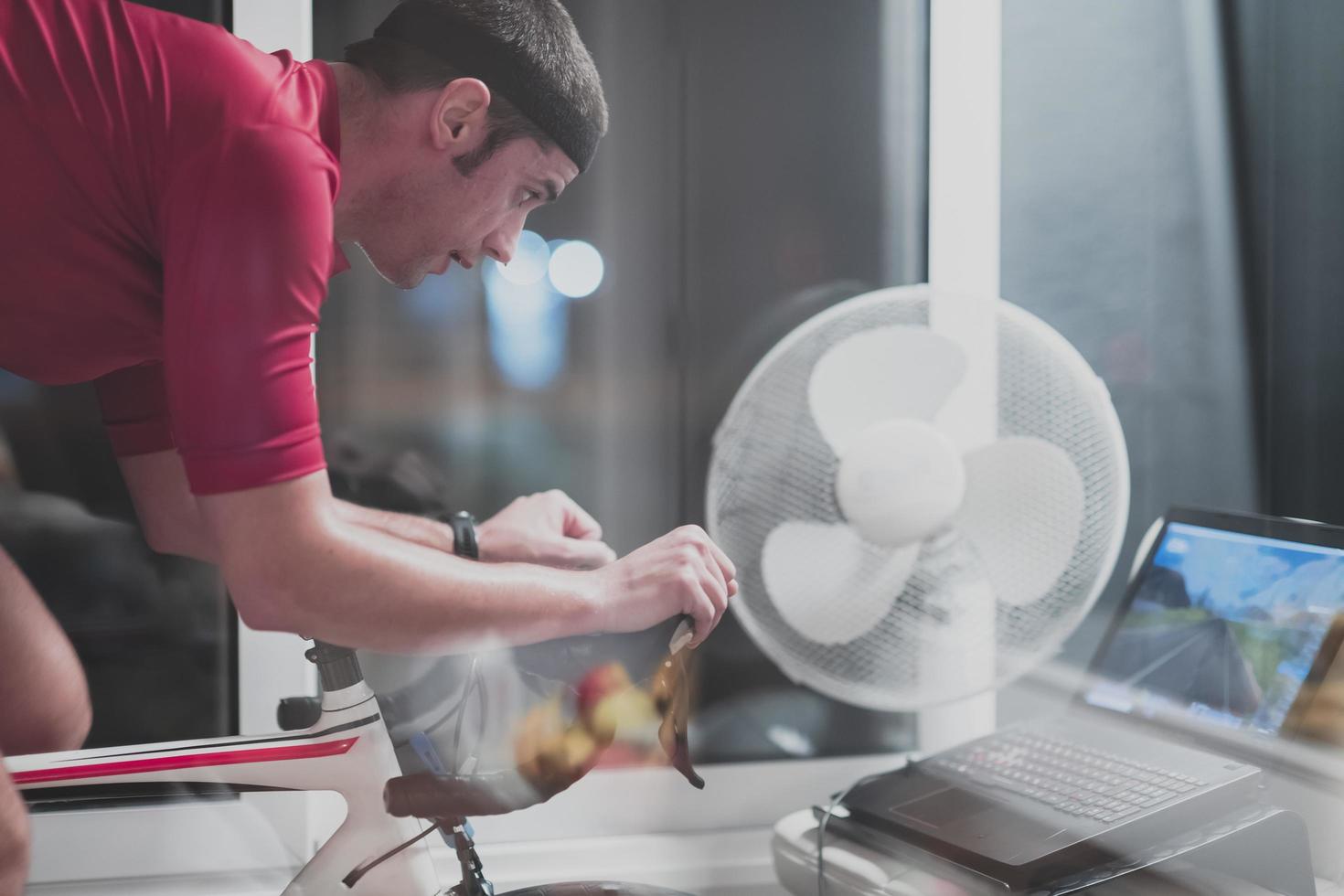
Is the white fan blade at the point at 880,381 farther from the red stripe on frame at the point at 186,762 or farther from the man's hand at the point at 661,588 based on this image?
the red stripe on frame at the point at 186,762

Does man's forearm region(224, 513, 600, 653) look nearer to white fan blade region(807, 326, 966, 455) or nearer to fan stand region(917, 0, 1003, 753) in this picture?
white fan blade region(807, 326, 966, 455)

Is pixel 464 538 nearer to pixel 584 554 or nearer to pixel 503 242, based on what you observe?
pixel 584 554

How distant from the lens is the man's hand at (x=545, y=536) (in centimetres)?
108

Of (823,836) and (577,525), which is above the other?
(577,525)

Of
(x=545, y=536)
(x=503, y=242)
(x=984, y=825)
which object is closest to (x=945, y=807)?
(x=984, y=825)

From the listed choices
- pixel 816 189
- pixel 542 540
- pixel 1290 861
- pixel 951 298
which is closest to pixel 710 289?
pixel 816 189

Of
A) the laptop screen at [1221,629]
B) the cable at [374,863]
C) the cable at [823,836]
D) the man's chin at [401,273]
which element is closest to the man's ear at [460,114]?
the man's chin at [401,273]

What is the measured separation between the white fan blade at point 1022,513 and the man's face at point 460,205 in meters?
0.57

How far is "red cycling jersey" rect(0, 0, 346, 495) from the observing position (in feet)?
2.42

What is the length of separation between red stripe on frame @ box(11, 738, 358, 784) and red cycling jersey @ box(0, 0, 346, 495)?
0.31 metres

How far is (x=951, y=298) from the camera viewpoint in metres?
1.19

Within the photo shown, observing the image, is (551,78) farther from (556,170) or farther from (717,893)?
(717,893)

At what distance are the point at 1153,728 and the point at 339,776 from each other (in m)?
0.90

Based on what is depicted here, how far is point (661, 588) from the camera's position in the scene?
87 centimetres
